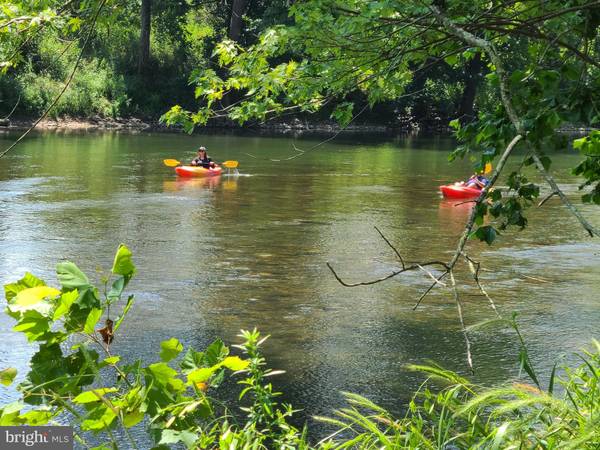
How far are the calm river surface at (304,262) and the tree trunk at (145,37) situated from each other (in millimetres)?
21615

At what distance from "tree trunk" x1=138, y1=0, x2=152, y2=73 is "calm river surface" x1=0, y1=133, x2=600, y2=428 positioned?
21.6 metres

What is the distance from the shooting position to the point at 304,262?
1509 cm

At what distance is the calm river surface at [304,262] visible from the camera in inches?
403

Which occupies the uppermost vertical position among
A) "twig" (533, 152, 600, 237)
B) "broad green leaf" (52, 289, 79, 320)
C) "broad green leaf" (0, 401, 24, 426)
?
"twig" (533, 152, 600, 237)

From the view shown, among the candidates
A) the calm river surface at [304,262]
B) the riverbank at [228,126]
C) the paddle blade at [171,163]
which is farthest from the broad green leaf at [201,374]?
the riverbank at [228,126]

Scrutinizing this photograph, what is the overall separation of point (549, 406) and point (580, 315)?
832cm

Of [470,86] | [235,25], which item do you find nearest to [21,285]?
[235,25]

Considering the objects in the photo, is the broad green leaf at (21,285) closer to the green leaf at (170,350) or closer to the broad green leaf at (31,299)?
the broad green leaf at (31,299)

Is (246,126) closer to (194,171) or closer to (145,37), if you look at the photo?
(145,37)

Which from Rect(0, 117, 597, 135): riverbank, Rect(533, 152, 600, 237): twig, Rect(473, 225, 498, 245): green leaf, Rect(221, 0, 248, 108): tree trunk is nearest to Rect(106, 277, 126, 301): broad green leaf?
Rect(533, 152, 600, 237): twig

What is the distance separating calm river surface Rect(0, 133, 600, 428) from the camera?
10.2 metres

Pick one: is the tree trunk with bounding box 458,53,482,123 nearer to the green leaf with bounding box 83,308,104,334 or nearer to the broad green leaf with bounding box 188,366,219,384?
the broad green leaf with bounding box 188,366,219,384

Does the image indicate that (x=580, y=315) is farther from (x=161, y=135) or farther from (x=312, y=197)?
(x=161, y=135)

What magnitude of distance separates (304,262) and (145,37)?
3861 cm
